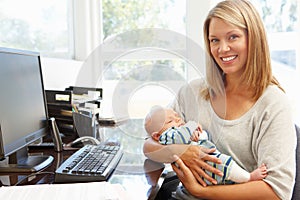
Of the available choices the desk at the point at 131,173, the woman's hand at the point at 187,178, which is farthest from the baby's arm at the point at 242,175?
the desk at the point at 131,173

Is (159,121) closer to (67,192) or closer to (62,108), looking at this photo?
(67,192)

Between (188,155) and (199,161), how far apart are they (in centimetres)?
6

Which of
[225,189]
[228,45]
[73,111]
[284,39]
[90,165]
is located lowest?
[225,189]

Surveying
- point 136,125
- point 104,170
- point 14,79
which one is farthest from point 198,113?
point 14,79

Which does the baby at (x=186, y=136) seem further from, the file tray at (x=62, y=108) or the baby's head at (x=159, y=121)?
the file tray at (x=62, y=108)

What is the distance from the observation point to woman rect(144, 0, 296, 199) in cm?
104

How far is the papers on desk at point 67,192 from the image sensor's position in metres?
0.80

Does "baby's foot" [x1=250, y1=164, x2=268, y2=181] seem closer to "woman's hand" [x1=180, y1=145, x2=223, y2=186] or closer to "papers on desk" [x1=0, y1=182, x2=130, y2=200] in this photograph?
"woman's hand" [x1=180, y1=145, x2=223, y2=186]

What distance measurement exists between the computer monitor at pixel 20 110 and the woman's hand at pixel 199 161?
49 cm

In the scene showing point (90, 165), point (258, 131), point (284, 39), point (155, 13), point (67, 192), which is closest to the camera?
point (67, 192)

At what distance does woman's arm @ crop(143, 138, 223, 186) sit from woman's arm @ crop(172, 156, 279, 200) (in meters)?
0.02

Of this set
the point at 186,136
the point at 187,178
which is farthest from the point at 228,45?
the point at 187,178

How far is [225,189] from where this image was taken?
3.51 ft

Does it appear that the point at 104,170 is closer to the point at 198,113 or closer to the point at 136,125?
the point at 136,125
